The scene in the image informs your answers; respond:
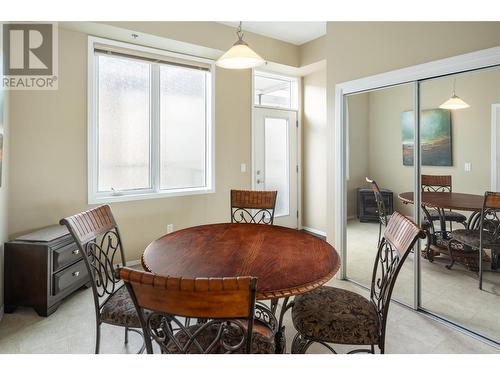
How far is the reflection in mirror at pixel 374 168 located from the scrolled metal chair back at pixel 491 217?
520 mm

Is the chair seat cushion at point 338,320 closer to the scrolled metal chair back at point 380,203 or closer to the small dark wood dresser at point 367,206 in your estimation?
the scrolled metal chair back at point 380,203

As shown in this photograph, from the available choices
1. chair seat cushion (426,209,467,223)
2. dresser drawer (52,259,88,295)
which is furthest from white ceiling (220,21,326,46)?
dresser drawer (52,259,88,295)

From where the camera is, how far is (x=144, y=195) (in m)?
3.62

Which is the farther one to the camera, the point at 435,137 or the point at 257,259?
the point at 435,137

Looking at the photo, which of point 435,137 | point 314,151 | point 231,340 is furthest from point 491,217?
point 314,151

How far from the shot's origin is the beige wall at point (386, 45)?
2.25m

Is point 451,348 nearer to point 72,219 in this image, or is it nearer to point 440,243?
point 440,243

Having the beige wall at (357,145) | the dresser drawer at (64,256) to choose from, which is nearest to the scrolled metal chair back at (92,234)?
the dresser drawer at (64,256)

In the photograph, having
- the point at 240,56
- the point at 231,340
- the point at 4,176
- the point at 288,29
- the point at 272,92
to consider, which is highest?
the point at 288,29

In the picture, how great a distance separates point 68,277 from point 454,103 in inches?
135

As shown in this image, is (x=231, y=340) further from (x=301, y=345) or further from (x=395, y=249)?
(x=395, y=249)

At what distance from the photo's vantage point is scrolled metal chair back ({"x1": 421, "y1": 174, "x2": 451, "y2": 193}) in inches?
97.8

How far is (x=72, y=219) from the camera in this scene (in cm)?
176

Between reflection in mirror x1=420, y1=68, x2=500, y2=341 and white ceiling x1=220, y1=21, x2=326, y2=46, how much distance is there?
1983 mm
